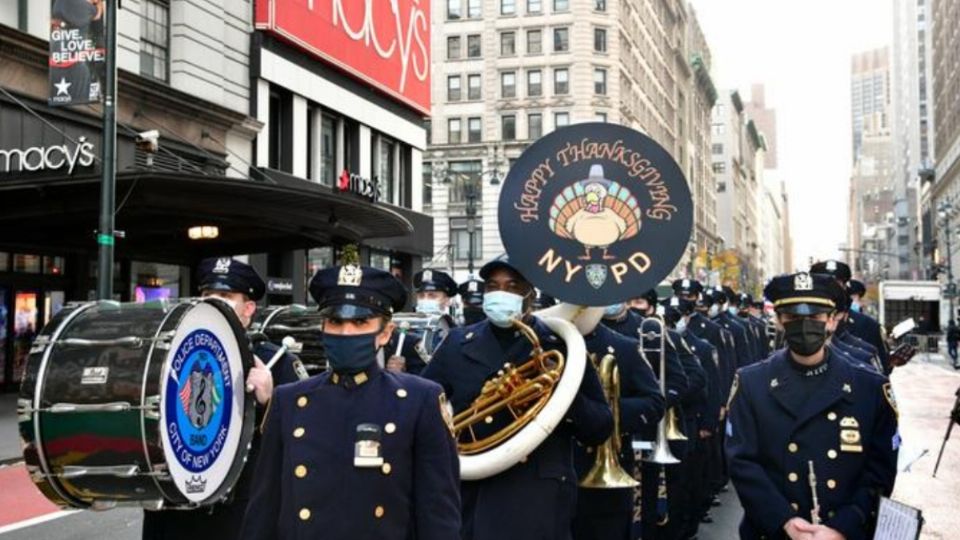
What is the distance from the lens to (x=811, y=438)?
4410mm

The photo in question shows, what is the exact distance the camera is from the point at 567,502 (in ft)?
15.8

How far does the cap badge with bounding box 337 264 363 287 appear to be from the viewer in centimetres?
362

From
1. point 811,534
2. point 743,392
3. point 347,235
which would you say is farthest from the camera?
point 347,235

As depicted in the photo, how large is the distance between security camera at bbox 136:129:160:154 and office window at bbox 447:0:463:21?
4742 centimetres

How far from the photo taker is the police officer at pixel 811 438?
4324 mm

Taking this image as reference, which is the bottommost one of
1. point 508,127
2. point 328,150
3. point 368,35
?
point 328,150

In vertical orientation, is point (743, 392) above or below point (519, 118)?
below

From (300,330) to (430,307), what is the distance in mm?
3214

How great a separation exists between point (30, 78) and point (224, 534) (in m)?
16.3

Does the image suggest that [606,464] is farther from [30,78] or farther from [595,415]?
[30,78]

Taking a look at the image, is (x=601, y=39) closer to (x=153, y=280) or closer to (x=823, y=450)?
(x=153, y=280)

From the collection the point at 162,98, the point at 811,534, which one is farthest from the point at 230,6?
the point at 811,534

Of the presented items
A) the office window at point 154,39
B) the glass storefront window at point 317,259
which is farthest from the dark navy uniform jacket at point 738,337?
the glass storefront window at point 317,259

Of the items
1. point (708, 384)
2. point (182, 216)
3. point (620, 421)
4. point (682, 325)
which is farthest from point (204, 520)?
point (182, 216)
